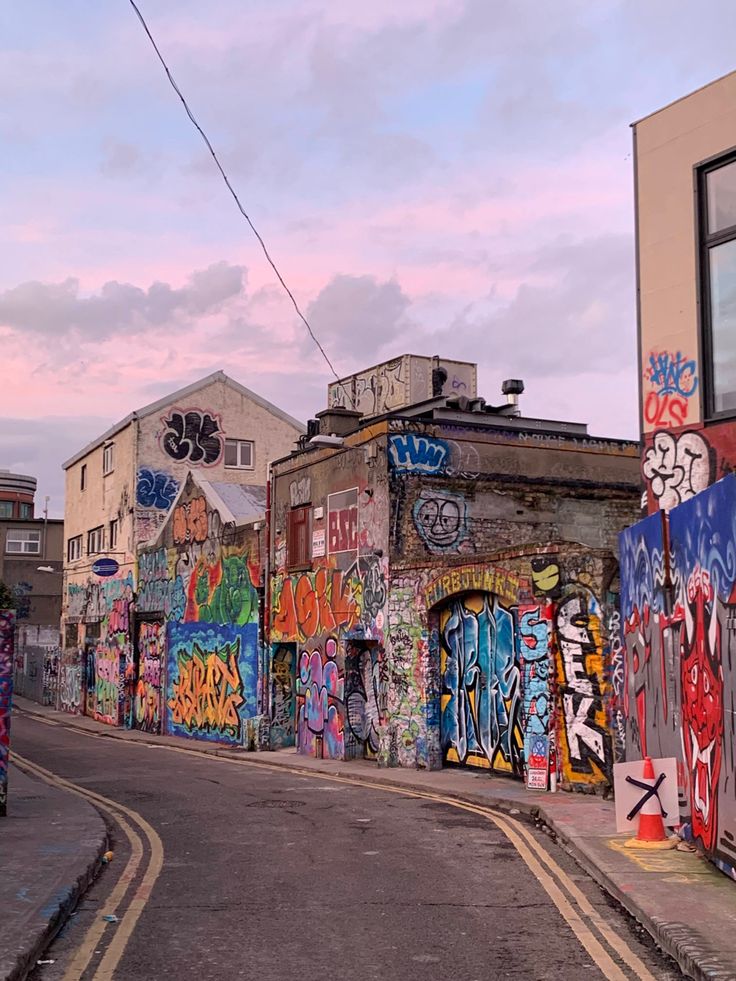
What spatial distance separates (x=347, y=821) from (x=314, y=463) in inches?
461

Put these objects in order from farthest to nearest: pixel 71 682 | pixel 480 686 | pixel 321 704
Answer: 1. pixel 71 682
2. pixel 321 704
3. pixel 480 686

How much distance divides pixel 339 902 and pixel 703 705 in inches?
133

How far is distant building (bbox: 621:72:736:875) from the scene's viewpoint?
9.65 meters

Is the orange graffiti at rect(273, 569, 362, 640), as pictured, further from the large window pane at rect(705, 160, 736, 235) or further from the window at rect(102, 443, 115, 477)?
the window at rect(102, 443, 115, 477)

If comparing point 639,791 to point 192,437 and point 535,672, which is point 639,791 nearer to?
point 535,672

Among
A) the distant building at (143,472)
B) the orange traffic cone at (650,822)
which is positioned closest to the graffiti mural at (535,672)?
the orange traffic cone at (650,822)

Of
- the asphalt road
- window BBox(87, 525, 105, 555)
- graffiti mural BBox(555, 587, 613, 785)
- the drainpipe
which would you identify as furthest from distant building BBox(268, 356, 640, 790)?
window BBox(87, 525, 105, 555)

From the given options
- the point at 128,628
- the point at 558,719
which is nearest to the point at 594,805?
the point at 558,719

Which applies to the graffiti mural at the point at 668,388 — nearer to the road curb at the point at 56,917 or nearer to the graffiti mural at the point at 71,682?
the road curb at the point at 56,917

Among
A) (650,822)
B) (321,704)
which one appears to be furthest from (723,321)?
(321,704)

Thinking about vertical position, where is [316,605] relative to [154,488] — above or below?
below

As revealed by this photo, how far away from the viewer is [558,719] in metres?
15.9

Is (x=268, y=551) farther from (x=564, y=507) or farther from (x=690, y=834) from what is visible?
(x=690, y=834)

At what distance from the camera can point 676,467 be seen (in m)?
11.6
